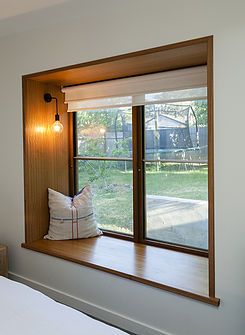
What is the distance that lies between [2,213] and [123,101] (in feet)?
5.29

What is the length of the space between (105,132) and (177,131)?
31.9 inches

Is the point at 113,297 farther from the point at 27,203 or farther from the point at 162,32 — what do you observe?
the point at 162,32

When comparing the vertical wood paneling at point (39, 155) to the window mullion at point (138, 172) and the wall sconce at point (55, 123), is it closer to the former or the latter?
the wall sconce at point (55, 123)

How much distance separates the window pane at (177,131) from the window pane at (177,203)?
0.10m

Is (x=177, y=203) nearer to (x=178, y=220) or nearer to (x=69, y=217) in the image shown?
(x=178, y=220)

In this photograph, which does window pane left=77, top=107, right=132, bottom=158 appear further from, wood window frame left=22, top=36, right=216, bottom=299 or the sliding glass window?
wood window frame left=22, top=36, right=216, bottom=299

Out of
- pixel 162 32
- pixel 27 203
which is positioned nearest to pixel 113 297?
pixel 27 203

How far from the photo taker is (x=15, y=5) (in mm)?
2641

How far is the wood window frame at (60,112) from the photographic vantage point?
8.32 ft

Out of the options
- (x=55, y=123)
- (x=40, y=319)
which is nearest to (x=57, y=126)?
(x=55, y=123)

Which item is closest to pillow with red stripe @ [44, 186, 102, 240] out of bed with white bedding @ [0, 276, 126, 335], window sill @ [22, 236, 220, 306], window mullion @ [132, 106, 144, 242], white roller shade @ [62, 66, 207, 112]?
window sill @ [22, 236, 220, 306]

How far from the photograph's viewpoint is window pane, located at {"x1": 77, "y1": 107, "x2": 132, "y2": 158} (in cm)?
340

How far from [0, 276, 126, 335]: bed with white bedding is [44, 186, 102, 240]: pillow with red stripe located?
5.27 feet

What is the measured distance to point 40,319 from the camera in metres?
1.51
